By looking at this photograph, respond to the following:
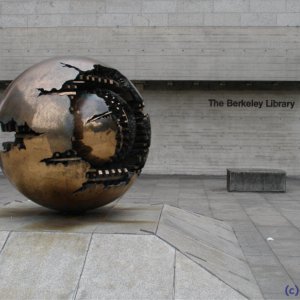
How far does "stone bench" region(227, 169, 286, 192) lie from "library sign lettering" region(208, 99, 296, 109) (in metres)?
5.28

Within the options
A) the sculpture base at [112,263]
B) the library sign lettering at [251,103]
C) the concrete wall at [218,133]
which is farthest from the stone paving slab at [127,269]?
the library sign lettering at [251,103]

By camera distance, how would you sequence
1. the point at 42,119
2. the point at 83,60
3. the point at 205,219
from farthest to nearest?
the point at 205,219 < the point at 83,60 < the point at 42,119

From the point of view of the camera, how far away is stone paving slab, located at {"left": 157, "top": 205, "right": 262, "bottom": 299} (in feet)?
17.7

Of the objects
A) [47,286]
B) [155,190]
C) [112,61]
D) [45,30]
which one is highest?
[45,30]

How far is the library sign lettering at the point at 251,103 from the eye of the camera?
19547mm

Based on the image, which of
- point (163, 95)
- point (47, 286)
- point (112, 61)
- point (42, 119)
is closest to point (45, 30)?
point (112, 61)

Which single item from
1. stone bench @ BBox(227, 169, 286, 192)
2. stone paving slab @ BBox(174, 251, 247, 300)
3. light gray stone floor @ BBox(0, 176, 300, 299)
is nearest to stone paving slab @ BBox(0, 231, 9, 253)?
light gray stone floor @ BBox(0, 176, 300, 299)

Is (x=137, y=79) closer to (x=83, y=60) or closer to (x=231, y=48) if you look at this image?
(x=231, y=48)

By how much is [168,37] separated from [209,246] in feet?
42.6

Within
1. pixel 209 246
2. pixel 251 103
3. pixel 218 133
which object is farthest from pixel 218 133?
pixel 209 246

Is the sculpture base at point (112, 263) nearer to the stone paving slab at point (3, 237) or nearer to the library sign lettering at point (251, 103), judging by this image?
the stone paving slab at point (3, 237)

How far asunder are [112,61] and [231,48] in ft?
14.6

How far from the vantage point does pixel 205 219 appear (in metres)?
8.46

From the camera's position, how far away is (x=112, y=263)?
5195mm
